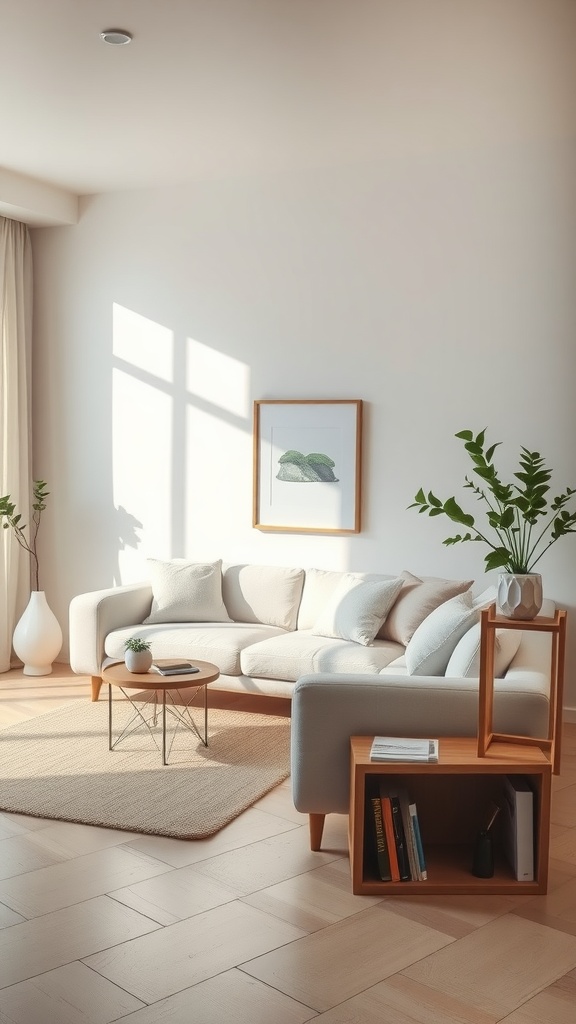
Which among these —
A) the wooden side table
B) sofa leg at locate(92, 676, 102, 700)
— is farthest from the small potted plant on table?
the wooden side table

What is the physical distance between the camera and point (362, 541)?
5746 mm

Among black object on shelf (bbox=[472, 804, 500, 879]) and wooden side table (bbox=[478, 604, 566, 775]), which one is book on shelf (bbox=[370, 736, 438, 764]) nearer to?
wooden side table (bbox=[478, 604, 566, 775])

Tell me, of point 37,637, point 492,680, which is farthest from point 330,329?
point 492,680

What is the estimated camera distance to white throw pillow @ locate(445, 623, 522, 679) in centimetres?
346

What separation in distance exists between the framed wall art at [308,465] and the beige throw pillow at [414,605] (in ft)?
2.33

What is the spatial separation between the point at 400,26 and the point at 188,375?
287 centimetres

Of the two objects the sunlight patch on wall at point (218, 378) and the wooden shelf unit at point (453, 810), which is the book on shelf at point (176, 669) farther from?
the sunlight patch on wall at point (218, 378)

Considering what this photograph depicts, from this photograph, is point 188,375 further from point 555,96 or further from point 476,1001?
point 476,1001

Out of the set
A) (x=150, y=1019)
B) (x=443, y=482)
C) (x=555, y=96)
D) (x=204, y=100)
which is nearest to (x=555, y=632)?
(x=150, y=1019)

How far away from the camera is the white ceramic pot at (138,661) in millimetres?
4484

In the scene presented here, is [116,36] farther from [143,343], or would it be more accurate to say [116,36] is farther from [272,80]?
[143,343]

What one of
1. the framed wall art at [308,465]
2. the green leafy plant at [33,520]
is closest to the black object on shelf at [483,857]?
the framed wall art at [308,465]

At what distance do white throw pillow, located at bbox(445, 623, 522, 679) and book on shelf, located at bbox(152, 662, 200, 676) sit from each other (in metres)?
1.35

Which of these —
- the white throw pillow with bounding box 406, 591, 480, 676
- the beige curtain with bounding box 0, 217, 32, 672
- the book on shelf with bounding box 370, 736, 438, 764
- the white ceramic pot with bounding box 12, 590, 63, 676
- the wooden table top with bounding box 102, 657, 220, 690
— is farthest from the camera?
the beige curtain with bounding box 0, 217, 32, 672
